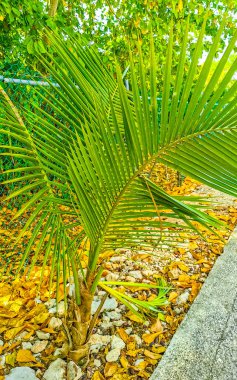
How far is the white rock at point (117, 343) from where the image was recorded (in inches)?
62.7

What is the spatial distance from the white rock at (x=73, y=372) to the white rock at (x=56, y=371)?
0.03m

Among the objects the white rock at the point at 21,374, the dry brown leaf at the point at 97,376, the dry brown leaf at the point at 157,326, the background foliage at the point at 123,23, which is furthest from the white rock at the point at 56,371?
the background foliage at the point at 123,23

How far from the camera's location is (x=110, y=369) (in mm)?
1459

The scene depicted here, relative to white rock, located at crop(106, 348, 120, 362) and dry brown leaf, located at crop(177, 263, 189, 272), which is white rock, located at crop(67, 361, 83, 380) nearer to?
white rock, located at crop(106, 348, 120, 362)

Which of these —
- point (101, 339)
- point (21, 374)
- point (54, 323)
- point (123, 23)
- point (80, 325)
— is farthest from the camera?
point (123, 23)

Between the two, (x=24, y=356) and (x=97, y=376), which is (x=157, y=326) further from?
(x=24, y=356)

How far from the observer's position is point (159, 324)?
1.73 meters

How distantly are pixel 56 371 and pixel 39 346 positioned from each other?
0.72 ft

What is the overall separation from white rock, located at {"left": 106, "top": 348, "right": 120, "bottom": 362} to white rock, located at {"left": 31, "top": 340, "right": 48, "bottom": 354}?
13.3 inches

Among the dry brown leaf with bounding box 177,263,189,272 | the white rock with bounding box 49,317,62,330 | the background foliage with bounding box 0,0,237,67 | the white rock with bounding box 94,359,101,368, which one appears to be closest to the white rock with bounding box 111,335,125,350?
the white rock with bounding box 94,359,101,368

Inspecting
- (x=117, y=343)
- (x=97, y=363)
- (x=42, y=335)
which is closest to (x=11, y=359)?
(x=42, y=335)

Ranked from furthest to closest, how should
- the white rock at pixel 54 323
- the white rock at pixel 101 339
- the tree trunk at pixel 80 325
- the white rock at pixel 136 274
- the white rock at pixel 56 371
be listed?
the white rock at pixel 136 274, the white rock at pixel 54 323, the white rock at pixel 101 339, the white rock at pixel 56 371, the tree trunk at pixel 80 325

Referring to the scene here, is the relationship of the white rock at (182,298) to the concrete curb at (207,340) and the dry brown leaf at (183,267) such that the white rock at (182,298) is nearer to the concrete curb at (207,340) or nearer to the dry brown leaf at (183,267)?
the concrete curb at (207,340)

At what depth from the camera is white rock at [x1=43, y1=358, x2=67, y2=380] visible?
4.60ft
